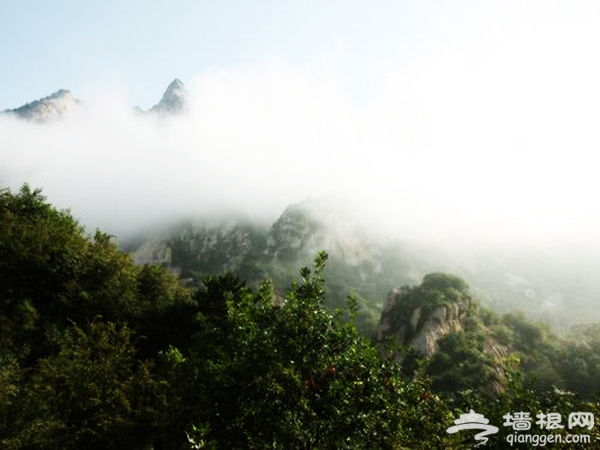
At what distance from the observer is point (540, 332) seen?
11900 centimetres

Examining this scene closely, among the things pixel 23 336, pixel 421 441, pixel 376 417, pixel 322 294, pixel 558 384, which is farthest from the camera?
pixel 558 384

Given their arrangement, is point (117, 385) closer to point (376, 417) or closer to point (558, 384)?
point (376, 417)

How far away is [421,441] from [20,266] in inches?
1891

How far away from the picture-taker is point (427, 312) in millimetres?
111688

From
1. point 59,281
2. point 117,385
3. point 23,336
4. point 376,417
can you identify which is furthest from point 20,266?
point 376,417
